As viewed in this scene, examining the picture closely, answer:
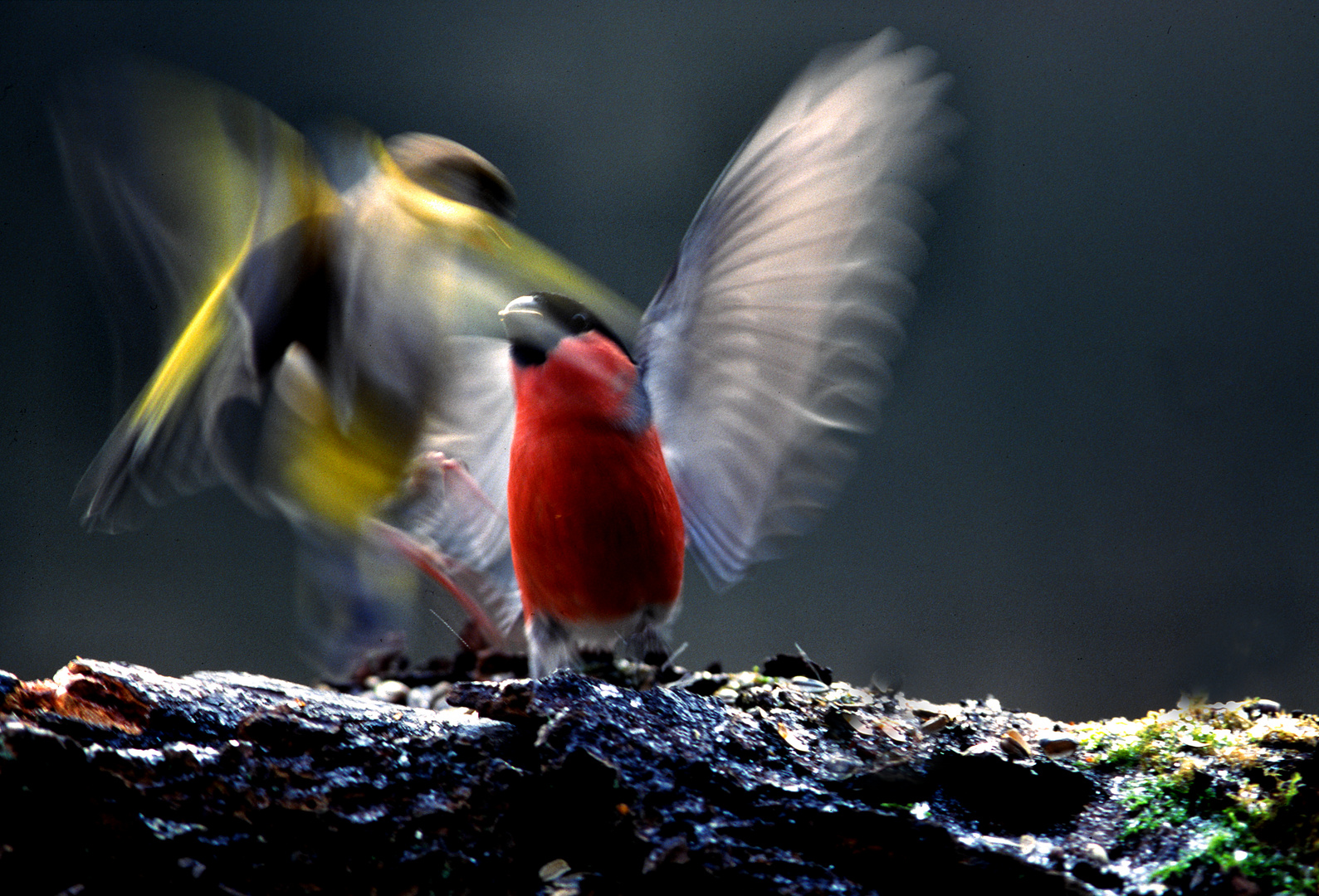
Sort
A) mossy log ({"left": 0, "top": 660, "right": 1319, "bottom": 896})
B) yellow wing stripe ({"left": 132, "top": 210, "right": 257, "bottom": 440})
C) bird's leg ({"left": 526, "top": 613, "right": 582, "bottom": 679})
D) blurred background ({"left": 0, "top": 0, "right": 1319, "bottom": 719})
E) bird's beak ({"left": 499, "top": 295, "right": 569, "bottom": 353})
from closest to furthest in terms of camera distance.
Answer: mossy log ({"left": 0, "top": 660, "right": 1319, "bottom": 896}) < bird's beak ({"left": 499, "top": 295, "right": 569, "bottom": 353}) < bird's leg ({"left": 526, "top": 613, "right": 582, "bottom": 679}) < yellow wing stripe ({"left": 132, "top": 210, "right": 257, "bottom": 440}) < blurred background ({"left": 0, "top": 0, "right": 1319, "bottom": 719})

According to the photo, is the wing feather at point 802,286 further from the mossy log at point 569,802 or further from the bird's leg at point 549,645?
the mossy log at point 569,802

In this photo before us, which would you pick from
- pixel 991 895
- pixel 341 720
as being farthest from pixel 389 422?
pixel 991 895

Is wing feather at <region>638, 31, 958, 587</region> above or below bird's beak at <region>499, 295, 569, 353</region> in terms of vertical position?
above

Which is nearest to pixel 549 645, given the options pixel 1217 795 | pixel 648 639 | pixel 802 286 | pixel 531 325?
pixel 648 639

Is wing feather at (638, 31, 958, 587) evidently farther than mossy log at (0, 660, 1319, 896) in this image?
Yes

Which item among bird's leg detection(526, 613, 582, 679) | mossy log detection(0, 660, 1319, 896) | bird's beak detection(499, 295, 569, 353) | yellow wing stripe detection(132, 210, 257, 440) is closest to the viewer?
mossy log detection(0, 660, 1319, 896)

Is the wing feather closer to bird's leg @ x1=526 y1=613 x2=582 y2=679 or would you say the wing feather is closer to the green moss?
bird's leg @ x1=526 y1=613 x2=582 y2=679

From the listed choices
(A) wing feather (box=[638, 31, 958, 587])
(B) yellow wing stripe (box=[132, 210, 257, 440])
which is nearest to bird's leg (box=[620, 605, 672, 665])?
(A) wing feather (box=[638, 31, 958, 587])

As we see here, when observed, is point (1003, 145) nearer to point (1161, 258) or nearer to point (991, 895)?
point (1161, 258)

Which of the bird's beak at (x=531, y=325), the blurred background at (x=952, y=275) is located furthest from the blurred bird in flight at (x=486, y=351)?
the blurred background at (x=952, y=275)
